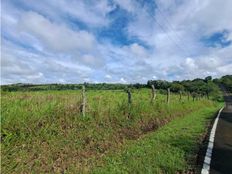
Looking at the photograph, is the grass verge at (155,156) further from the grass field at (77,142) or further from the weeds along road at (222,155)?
the weeds along road at (222,155)

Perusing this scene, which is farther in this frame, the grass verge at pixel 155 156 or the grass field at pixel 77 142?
the grass verge at pixel 155 156

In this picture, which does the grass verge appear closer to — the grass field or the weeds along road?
the grass field

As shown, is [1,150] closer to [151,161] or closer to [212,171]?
[151,161]

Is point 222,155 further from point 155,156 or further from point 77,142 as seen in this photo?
point 77,142

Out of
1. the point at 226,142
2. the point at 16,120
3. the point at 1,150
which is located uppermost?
the point at 16,120

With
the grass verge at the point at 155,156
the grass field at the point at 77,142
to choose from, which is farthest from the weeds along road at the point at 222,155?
the grass field at the point at 77,142

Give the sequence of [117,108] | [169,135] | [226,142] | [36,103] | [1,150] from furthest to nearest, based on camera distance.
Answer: [117,108], [169,135], [226,142], [36,103], [1,150]

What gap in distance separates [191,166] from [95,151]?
2.88 meters

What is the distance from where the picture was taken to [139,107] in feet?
45.4

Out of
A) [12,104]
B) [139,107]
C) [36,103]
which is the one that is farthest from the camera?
[139,107]

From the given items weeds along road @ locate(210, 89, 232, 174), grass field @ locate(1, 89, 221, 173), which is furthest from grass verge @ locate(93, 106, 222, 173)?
weeds along road @ locate(210, 89, 232, 174)

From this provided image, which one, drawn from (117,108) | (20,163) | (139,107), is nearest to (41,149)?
(20,163)

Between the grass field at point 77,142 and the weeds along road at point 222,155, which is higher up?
the grass field at point 77,142

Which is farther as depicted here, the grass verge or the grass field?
the grass verge
